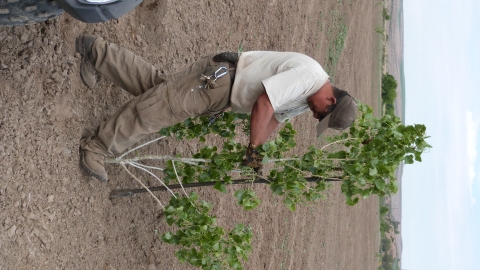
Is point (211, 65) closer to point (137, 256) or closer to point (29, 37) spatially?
point (29, 37)

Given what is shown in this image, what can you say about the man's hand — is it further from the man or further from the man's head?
the man's head

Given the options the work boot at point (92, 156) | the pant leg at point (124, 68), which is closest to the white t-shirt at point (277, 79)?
the pant leg at point (124, 68)

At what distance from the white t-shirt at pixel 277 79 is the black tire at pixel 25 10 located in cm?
133

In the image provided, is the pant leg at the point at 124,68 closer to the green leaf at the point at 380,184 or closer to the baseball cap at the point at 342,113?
the baseball cap at the point at 342,113

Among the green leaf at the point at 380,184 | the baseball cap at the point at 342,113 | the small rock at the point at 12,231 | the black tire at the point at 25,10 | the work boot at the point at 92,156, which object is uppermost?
the black tire at the point at 25,10

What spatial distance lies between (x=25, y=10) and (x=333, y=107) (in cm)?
199

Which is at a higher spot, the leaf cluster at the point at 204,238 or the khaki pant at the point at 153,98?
the khaki pant at the point at 153,98

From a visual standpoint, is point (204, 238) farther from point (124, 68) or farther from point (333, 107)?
point (124, 68)

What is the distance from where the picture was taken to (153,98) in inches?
132

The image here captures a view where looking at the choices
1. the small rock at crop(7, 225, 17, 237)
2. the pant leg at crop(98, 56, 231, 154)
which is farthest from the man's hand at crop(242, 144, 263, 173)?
the small rock at crop(7, 225, 17, 237)

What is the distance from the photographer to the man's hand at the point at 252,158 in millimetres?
3187

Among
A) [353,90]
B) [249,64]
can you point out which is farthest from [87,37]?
[353,90]

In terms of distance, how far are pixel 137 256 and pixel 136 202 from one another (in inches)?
19.4

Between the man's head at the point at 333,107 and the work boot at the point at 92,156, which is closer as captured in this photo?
the man's head at the point at 333,107
